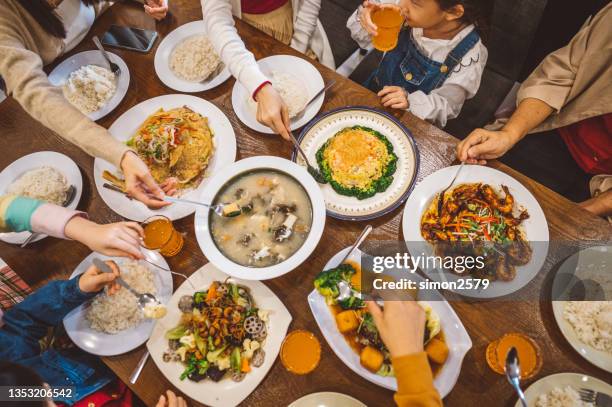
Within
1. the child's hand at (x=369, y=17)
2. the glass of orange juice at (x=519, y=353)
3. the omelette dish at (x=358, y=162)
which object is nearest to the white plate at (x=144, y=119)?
the omelette dish at (x=358, y=162)

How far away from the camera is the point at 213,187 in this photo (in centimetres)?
177

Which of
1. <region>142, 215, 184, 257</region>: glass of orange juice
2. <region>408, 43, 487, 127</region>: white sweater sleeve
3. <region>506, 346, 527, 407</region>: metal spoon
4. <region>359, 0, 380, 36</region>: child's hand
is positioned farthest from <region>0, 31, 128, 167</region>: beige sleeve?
<region>506, 346, 527, 407</region>: metal spoon

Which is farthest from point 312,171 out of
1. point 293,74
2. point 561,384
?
point 561,384

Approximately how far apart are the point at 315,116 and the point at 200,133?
2.09 feet

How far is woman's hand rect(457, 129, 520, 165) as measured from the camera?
1.82 meters

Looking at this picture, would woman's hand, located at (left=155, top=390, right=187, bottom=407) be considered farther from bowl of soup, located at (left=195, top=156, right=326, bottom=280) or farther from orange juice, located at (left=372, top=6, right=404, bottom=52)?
orange juice, located at (left=372, top=6, right=404, bottom=52)

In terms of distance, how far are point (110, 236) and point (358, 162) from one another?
1.21 m

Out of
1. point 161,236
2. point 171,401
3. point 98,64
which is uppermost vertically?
point 98,64

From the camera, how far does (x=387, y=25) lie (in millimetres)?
2176

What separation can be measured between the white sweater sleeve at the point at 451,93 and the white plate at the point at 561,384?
1.42m

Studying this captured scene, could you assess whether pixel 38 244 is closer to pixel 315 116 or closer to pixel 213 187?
pixel 213 187

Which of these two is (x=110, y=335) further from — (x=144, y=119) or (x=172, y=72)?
(x=172, y=72)

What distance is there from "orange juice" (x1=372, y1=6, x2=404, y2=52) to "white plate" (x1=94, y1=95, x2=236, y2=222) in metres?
1.03

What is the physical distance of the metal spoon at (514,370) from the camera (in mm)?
1429
